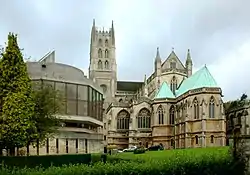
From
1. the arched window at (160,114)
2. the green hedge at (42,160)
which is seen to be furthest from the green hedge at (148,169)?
the arched window at (160,114)

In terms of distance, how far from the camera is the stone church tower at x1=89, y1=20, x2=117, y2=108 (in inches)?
5349

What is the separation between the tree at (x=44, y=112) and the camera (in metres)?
40.3

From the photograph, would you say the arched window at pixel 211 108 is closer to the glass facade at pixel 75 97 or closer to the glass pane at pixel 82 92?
the glass facade at pixel 75 97

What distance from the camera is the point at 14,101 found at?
36844 mm

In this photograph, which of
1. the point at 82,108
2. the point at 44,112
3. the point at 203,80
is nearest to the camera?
the point at 44,112

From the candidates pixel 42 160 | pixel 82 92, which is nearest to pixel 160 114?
pixel 82 92

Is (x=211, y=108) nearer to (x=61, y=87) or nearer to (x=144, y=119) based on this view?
(x=144, y=119)

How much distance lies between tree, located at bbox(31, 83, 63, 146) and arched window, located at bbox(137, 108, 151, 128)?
2106 inches

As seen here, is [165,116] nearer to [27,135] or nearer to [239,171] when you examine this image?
[27,135]

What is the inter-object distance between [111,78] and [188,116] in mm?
57656

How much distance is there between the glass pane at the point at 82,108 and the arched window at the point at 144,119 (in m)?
45.2

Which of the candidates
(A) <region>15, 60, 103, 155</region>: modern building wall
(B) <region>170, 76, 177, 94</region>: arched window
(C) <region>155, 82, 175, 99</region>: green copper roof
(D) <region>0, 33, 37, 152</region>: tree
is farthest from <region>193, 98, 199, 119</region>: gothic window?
(D) <region>0, 33, 37, 152</region>: tree

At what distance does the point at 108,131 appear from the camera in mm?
99438

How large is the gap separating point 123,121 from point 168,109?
1391cm
